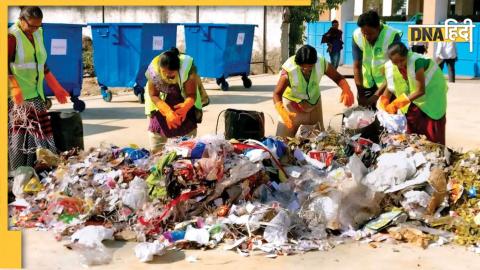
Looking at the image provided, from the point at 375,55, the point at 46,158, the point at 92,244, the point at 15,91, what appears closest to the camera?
the point at 92,244

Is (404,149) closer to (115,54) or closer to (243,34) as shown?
(115,54)

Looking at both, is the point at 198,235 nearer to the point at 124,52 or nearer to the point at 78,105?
the point at 78,105

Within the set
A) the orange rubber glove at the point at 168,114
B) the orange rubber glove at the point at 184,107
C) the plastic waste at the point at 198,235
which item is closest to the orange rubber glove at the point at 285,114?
the orange rubber glove at the point at 184,107

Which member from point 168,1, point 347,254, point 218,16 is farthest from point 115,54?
point 347,254

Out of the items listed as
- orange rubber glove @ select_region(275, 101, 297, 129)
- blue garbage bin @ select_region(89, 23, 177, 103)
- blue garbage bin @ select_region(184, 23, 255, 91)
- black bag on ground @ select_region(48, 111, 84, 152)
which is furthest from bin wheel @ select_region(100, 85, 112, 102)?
orange rubber glove @ select_region(275, 101, 297, 129)

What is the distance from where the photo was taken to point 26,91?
18.7ft

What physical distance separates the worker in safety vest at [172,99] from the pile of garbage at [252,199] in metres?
0.58

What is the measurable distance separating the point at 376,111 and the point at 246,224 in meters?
2.12

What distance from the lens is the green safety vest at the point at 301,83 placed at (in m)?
5.95

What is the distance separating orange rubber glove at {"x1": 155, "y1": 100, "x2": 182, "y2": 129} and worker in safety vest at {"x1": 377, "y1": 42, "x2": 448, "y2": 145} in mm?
1763

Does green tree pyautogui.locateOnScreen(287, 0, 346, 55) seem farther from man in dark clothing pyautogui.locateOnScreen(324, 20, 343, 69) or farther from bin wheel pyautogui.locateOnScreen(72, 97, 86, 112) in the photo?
bin wheel pyautogui.locateOnScreen(72, 97, 86, 112)

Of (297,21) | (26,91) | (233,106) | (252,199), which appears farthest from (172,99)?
(297,21)

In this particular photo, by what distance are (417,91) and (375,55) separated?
2.66 feet

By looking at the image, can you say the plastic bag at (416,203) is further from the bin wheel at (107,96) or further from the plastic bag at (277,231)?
the bin wheel at (107,96)
